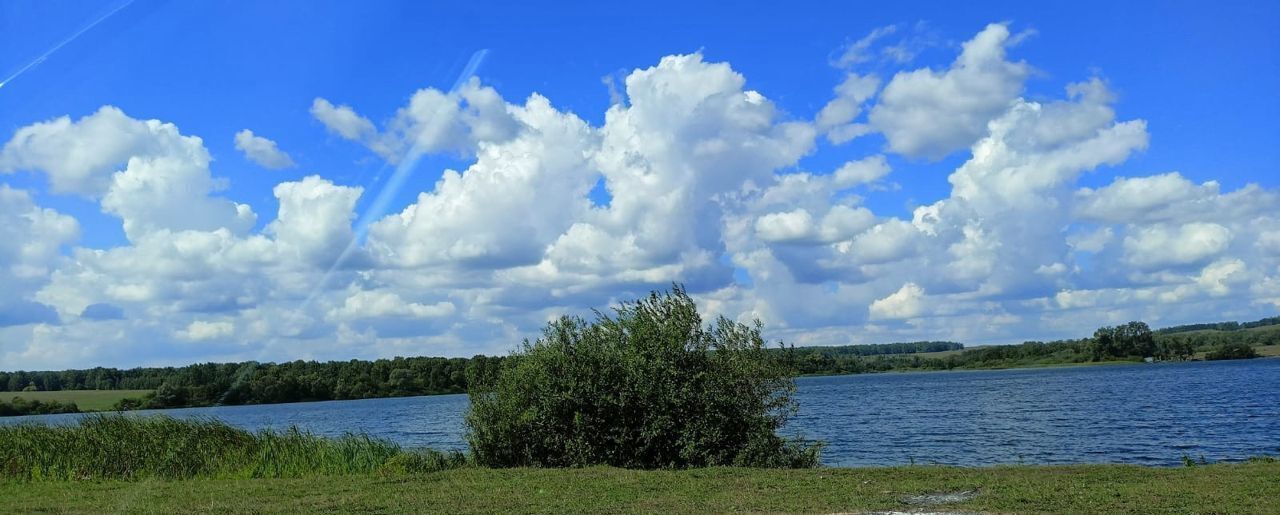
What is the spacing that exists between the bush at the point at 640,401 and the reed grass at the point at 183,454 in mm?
2353

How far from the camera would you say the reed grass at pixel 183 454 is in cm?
2327

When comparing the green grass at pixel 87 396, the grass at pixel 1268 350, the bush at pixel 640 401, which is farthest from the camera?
the grass at pixel 1268 350

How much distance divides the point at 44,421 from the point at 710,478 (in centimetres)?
2171

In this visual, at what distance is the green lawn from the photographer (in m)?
14.1

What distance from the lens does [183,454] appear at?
2414 centimetres

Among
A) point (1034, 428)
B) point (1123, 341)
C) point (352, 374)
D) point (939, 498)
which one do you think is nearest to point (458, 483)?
point (939, 498)

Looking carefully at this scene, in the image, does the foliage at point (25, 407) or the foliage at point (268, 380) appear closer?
the foliage at point (268, 380)

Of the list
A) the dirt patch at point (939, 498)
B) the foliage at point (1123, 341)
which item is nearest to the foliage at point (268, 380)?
the dirt patch at point (939, 498)

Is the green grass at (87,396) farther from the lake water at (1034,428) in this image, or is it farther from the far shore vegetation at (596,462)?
the far shore vegetation at (596,462)

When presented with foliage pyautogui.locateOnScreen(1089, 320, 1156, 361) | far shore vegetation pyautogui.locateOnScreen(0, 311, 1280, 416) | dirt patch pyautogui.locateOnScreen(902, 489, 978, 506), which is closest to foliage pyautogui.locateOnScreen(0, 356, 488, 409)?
far shore vegetation pyautogui.locateOnScreen(0, 311, 1280, 416)

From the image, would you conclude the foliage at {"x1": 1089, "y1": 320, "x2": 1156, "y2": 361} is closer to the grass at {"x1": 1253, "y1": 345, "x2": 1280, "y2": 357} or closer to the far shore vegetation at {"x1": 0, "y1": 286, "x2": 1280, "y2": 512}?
the grass at {"x1": 1253, "y1": 345, "x2": 1280, "y2": 357}

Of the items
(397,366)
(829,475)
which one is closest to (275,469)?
(829,475)

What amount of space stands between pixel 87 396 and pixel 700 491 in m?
53.5

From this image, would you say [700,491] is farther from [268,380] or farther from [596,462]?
[268,380]
